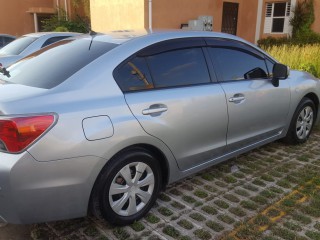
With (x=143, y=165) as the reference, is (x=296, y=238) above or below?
below

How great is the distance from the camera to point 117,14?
12758mm

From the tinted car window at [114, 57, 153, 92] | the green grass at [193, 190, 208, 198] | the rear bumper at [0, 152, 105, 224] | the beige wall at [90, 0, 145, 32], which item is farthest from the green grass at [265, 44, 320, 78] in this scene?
the rear bumper at [0, 152, 105, 224]

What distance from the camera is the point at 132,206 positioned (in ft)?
9.32

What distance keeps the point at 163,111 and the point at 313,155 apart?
8.50 ft

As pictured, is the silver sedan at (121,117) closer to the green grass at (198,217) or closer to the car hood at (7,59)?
the green grass at (198,217)

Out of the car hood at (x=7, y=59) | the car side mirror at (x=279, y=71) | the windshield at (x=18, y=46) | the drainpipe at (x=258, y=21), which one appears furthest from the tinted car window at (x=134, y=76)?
the drainpipe at (x=258, y=21)

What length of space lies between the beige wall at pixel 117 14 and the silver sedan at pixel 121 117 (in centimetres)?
829

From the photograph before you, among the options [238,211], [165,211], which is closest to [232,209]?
[238,211]

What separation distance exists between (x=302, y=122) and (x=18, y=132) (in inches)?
151

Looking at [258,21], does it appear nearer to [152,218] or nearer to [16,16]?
[16,16]

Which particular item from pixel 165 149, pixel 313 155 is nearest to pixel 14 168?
pixel 165 149

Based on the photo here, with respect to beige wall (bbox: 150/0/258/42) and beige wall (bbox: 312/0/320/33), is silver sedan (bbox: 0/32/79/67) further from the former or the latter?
beige wall (bbox: 312/0/320/33)

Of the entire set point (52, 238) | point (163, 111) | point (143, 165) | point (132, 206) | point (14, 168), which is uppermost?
point (163, 111)

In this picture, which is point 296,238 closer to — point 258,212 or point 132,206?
point 258,212
